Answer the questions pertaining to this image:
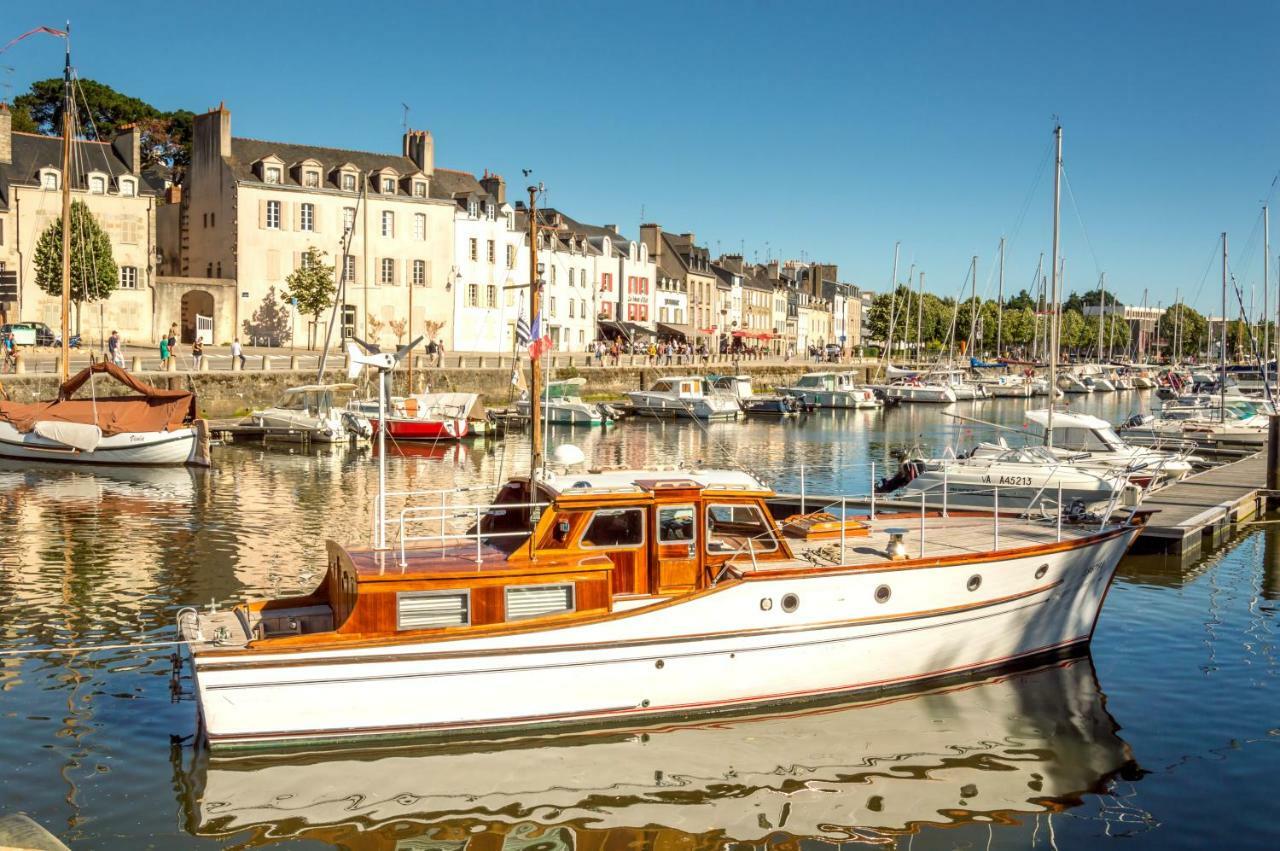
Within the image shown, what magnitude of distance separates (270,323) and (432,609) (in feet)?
185

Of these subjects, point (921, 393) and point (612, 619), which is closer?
point (612, 619)

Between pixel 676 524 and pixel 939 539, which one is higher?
pixel 676 524

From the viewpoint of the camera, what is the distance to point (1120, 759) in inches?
532

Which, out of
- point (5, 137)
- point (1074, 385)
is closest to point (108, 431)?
point (5, 137)

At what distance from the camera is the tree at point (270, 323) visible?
65062mm

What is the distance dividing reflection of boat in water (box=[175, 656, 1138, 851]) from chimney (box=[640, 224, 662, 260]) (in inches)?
3393

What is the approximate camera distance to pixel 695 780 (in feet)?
42.1

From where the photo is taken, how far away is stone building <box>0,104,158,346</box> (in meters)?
59.2

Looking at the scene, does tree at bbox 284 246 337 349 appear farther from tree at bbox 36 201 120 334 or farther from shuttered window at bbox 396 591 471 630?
shuttered window at bbox 396 591 471 630

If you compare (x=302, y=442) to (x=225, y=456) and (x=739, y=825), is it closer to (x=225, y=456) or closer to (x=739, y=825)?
(x=225, y=456)

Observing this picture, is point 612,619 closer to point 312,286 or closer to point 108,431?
point 108,431

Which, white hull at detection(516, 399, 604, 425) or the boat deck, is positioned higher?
white hull at detection(516, 399, 604, 425)

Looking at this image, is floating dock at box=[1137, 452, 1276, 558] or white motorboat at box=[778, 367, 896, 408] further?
white motorboat at box=[778, 367, 896, 408]

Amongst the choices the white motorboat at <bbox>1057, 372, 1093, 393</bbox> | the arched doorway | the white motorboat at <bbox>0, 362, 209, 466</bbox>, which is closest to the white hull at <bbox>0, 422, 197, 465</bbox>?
the white motorboat at <bbox>0, 362, 209, 466</bbox>
